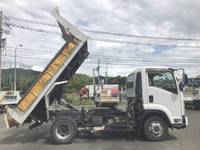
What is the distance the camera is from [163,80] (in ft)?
45.3

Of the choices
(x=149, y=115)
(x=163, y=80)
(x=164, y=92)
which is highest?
(x=163, y=80)

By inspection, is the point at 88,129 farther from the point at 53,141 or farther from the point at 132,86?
the point at 132,86

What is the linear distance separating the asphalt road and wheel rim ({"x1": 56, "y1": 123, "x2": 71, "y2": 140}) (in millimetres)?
376

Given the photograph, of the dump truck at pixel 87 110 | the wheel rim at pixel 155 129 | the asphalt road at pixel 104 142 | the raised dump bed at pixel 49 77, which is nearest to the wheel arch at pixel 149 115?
the dump truck at pixel 87 110

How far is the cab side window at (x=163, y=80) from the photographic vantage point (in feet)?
44.9

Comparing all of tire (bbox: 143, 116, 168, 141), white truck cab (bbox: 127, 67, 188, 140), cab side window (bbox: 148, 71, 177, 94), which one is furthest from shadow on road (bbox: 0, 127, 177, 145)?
cab side window (bbox: 148, 71, 177, 94)

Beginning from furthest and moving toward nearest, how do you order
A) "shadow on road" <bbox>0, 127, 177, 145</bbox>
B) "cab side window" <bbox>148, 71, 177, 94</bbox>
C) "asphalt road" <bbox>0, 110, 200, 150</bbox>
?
"shadow on road" <bbox>0, 127, 177, 145</bbox> < "cab side window" <bbox>148, 71, 177, 94</bbox> < "asphalt road" <bbox>0, 110, 200, 150</bbox>

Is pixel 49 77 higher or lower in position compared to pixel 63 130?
higher

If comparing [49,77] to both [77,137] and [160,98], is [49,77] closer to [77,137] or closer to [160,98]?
[77,137]

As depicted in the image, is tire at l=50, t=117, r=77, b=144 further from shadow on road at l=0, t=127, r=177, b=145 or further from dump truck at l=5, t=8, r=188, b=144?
shadow on road at l=0, t=127, r=177, b=145

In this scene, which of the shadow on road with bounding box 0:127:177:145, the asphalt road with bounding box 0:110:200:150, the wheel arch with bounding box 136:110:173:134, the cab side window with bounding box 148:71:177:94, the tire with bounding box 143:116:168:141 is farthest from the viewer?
the shadow on road with bounding box 0:127:177:145

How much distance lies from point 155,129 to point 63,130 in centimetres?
318

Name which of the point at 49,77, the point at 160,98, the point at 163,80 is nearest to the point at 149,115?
the point at 160,98

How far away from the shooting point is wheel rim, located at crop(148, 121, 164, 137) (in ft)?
→ 44.1
